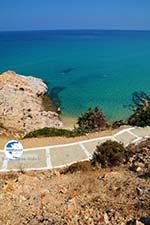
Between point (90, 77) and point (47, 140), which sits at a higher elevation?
point (90, 77)

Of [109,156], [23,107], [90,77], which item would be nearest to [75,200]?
[109,156]

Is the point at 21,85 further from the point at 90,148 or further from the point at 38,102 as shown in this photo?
the point at 90,148

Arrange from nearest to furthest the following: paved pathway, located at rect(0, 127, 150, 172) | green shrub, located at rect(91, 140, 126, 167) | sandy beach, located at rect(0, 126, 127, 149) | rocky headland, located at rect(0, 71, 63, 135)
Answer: green shrub, located at rect(91, 140, 126, 167) < paved pathway, located at rect(0, 127, 150, 172) < sandy beach, located at rect(0, 126, 127, 149) < rocky headland, located at rect(0, 71, 63, 135)

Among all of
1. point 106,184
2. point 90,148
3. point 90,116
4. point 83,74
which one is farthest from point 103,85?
point 106,184
